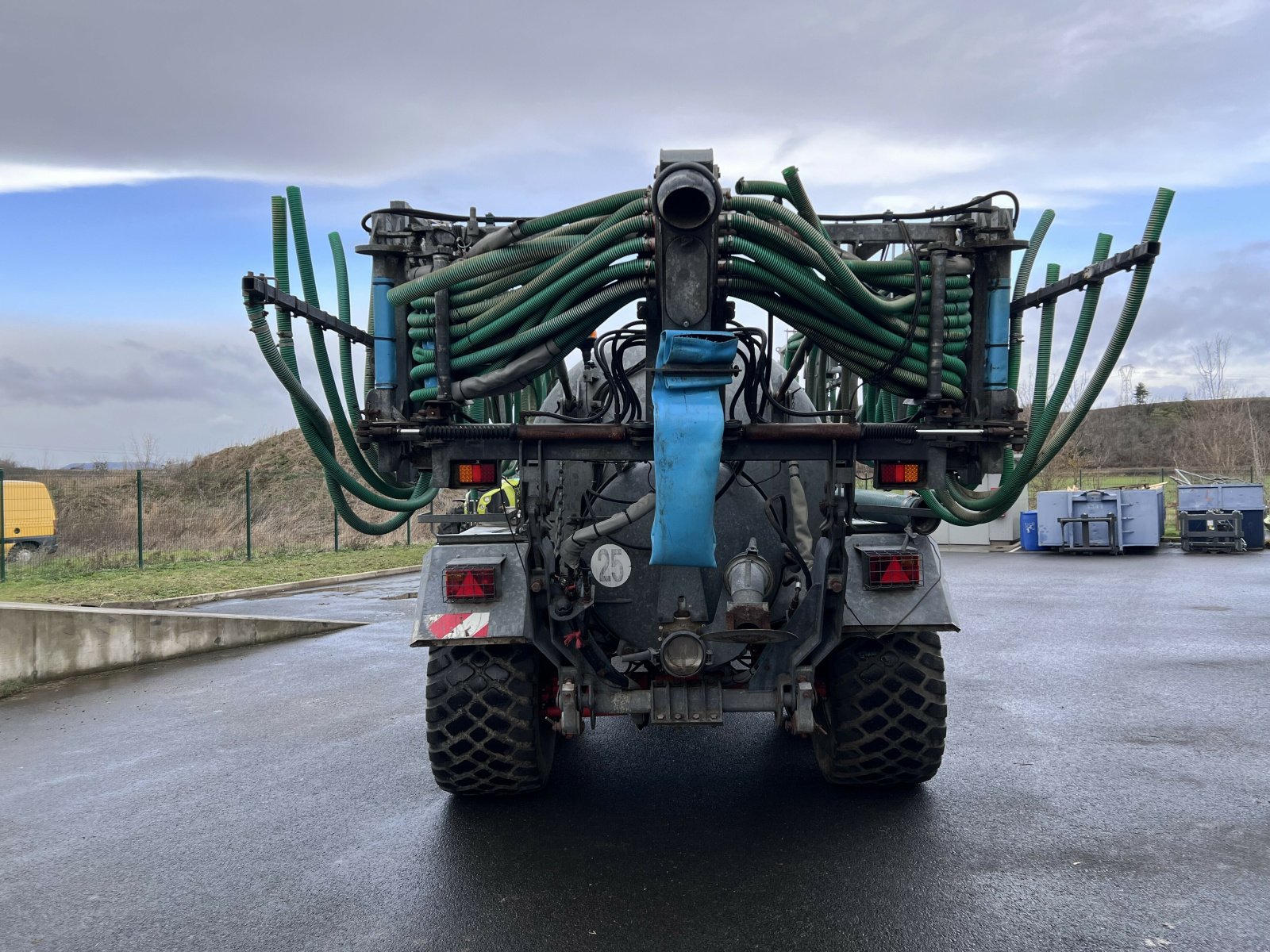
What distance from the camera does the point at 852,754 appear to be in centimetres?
467

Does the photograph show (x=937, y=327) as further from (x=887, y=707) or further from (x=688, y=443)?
(x=887, y=707)

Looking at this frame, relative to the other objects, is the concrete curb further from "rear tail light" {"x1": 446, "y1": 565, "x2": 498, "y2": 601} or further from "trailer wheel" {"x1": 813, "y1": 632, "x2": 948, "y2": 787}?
"trailer wheel" {"x1": 813, "y1": 632, "x2": 948, "y2": 787}

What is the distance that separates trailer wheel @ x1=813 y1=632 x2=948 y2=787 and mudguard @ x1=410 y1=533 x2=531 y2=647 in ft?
5.04

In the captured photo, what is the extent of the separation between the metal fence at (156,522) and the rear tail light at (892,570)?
13.9 metres

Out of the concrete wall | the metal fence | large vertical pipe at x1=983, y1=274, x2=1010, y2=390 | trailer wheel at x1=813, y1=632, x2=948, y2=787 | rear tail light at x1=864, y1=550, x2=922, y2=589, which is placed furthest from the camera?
the metal fence

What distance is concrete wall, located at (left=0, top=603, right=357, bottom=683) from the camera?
7957 millimetres

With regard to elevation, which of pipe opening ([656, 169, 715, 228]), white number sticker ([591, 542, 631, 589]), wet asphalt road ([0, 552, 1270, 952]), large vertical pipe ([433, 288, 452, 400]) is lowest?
wet asphalt road ([0, 552, 1270, 952])

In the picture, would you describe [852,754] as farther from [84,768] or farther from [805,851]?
[84,768]

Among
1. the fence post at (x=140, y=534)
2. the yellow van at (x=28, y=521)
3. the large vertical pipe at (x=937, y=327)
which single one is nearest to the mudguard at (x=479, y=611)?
the large vertical pipe at (x=937, y=327)

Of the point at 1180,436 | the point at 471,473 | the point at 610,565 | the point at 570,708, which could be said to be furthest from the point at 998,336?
the point at 1180,436

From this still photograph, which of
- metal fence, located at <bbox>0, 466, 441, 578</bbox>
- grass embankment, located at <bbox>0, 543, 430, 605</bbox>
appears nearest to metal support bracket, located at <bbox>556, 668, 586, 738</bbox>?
grass embankment, located at <bbox>0, 543, 430, 605</bbox>

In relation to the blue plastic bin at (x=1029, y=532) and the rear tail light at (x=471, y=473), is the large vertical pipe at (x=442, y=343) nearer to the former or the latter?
the rear tail light at (x=471, y=473)

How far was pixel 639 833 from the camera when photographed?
4.41 meters

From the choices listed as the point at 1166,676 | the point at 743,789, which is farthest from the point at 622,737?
the point at 1166,676
